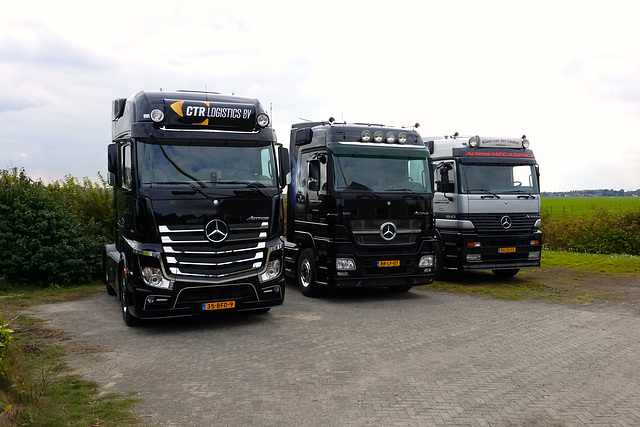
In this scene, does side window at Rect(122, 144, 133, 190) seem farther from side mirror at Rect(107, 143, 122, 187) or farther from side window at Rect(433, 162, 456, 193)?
side window at Rect(433, 162, 456, 193)

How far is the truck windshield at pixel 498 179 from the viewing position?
44.2 feet

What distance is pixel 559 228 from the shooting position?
22.8 m

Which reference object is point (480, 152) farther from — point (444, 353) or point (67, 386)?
point (67, 386)

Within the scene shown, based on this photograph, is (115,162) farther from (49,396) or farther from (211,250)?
(49,396)

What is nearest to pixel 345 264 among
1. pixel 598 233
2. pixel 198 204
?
pixel 198 204

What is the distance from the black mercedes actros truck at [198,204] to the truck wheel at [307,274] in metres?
2.39

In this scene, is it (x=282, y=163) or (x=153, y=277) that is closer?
(x=153, y=277)

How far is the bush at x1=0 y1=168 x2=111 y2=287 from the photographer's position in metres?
13.3

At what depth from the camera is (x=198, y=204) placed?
8680 millimetres

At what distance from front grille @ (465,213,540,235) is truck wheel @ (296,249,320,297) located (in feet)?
12.9

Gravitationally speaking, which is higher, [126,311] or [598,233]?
[598,233]

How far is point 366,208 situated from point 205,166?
3.53 m

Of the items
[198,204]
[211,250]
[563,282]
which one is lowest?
[563,282]

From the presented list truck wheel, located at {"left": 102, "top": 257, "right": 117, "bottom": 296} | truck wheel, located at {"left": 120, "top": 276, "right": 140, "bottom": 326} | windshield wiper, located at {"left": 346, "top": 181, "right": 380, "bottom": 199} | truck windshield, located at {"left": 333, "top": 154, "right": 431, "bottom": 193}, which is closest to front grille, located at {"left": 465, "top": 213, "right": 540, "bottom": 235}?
truck windshield, located at {"left": 333, "top": 154, "right": 431, "bottom": 193}
